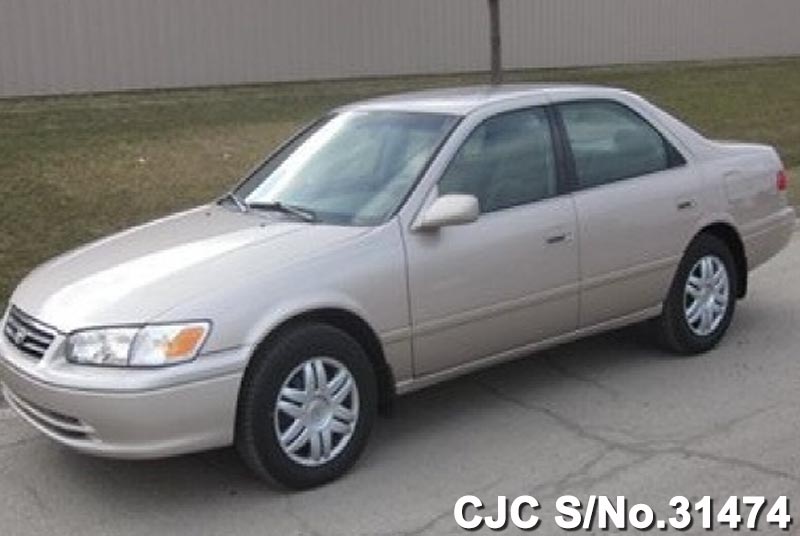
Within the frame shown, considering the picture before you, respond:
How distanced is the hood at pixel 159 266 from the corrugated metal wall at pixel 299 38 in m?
9.80

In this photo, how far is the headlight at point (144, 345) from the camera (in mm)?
4191

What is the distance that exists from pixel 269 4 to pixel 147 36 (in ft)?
6.68

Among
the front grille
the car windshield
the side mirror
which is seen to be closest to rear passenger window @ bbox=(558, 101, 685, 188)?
the car windshield

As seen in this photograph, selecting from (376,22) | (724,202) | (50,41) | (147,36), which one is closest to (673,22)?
(376,22)

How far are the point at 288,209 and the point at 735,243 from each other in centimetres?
270

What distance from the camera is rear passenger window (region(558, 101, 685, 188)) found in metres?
5.69

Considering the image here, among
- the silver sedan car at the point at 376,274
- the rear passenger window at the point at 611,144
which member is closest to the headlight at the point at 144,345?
the silver sedan car at the point at 376,274

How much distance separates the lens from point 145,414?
4141mm

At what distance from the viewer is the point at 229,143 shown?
12.0 m

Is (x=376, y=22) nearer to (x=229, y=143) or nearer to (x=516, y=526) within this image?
(x=229, y=143)

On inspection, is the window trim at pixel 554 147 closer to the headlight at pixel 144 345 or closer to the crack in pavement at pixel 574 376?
the crack in pavement at pixel 574 376

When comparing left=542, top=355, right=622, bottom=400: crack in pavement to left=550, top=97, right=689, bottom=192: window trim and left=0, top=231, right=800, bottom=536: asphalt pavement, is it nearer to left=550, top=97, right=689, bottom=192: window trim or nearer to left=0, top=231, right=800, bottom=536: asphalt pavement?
left=0, top=231, right=800, bottom=536: asphalt pavement

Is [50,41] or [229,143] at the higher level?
[50,41]

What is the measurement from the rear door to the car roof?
0.38 feet
